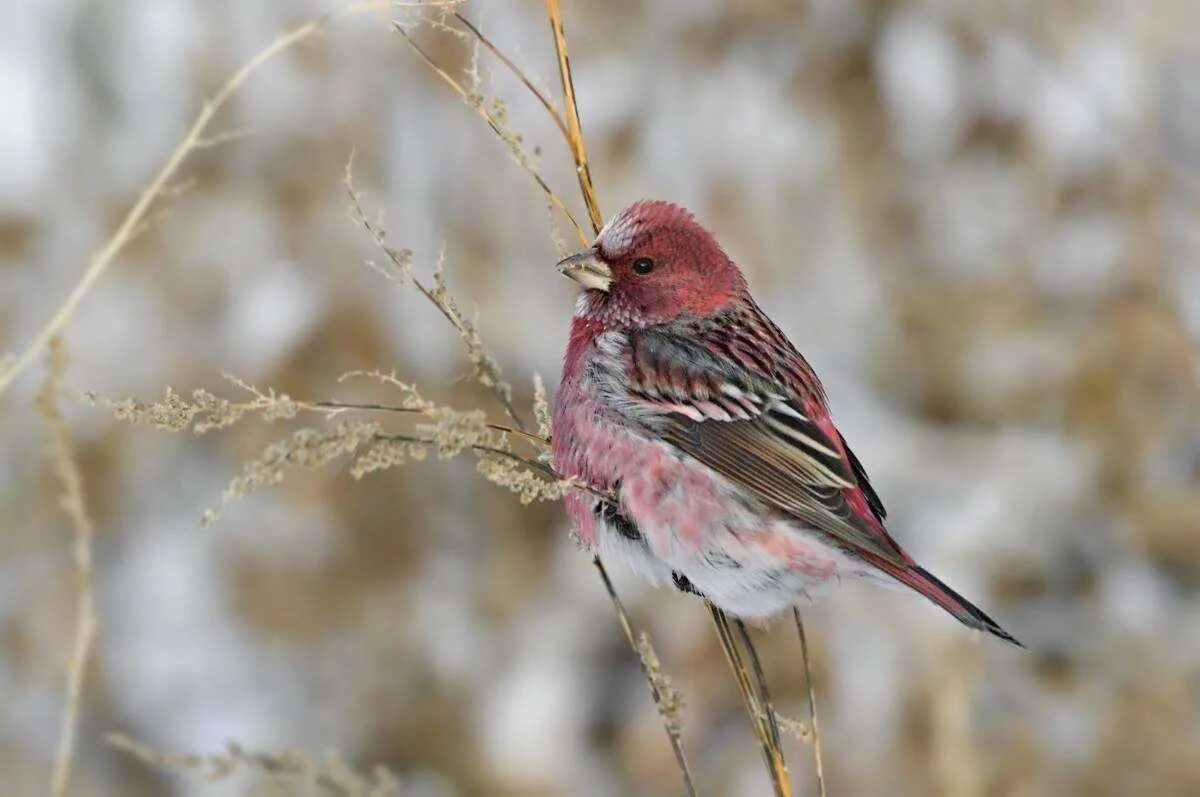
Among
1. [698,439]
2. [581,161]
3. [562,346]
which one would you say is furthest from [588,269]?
[562,346]

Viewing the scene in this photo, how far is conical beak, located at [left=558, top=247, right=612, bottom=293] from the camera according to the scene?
7.13 feet

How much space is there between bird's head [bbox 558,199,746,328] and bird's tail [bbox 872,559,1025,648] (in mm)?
633

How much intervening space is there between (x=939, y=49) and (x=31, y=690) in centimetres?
467

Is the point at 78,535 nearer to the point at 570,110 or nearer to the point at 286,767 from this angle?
A: the point at 286,767

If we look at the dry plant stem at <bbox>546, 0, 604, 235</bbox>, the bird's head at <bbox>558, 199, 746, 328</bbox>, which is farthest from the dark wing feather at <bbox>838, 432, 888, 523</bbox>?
the dry plant stem at <bbox>546, 0, 604, 235</bbox>

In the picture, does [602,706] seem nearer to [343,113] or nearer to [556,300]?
[556,300]

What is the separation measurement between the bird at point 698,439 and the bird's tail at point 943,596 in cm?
2

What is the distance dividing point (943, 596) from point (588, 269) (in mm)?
785

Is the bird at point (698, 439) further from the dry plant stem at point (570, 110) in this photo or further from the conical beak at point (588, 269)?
the dry plant stem at point (570, 110)

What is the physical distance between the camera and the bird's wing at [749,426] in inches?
85.1

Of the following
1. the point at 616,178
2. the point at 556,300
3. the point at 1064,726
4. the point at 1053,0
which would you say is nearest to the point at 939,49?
the point at 1053,0

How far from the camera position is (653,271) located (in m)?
2.35

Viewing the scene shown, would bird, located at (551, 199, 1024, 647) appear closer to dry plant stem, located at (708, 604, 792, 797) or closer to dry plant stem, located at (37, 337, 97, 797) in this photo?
dry plant stem, located at (708, 604, 792, 797)

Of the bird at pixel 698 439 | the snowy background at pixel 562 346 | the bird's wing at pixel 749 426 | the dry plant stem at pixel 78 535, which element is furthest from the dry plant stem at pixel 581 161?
the snowy background at pixel 562 346
